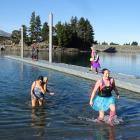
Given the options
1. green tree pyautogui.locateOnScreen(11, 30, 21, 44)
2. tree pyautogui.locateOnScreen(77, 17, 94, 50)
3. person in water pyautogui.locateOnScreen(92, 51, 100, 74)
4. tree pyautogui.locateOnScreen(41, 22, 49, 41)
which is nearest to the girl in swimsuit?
person in water pyautogui.locateOnScreen(92, 51, 100, 74)

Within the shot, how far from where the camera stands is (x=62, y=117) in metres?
13.6

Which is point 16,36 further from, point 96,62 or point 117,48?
point 96,62

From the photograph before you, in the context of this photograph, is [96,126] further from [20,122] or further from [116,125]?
[20,122]

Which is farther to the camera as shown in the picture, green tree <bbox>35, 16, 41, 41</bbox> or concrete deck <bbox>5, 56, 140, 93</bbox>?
green tree <bbox>35, 16, 41, 41</bbox>

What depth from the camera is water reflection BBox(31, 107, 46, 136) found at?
11641 mm

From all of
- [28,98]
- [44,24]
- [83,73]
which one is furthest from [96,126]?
[44,24]

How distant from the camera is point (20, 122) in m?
12.6

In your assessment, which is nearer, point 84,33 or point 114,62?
point 114,62

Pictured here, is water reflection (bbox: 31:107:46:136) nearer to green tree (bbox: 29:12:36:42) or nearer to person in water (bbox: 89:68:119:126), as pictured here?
person in water (bbox: 89:68:119:126)

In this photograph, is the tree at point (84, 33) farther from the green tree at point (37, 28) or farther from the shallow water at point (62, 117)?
the shallow water at point (62, 117)

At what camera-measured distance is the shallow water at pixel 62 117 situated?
11.2 m

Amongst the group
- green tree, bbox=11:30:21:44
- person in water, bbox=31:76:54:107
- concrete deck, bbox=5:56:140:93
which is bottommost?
concrete deck, bbox=5:56:140:93

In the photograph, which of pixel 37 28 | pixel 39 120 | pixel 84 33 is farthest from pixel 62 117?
pixel 84 33

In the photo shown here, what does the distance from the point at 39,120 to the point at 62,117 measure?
879 millimetres
